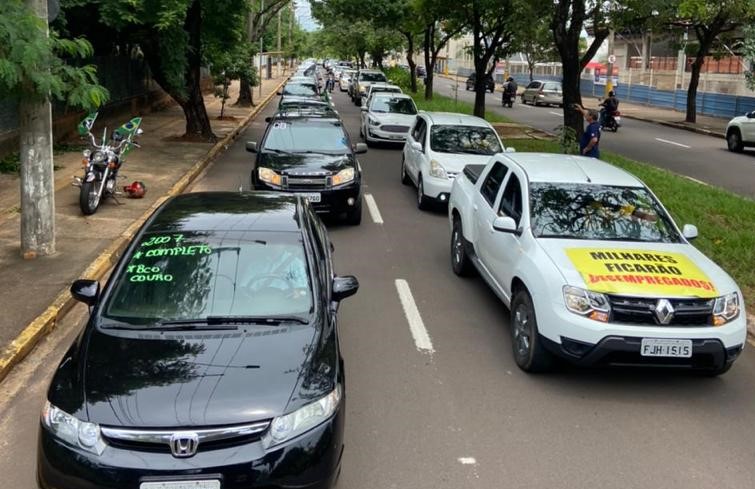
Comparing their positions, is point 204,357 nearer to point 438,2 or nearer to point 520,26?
point 520,26

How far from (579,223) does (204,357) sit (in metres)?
3.94

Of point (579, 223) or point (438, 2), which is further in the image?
point (438, 2)

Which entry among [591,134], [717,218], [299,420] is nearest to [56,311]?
[299,420]

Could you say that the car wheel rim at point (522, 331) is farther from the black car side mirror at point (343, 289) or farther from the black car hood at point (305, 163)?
the black car hood at point (305, 163)

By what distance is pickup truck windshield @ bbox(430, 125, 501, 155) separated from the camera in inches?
526

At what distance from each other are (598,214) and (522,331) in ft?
4.77

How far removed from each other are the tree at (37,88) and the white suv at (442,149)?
19.4 feet

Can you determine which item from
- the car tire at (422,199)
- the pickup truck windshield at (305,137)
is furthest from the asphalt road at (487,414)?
the car tire at (422,199)

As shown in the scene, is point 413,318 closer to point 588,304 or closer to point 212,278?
point 588,304

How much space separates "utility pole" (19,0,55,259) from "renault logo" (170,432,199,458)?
614 centimetres

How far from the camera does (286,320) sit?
4.73 meters

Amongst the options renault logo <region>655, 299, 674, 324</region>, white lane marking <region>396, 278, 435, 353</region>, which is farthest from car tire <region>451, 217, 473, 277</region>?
renault logo <region>655, 299, 674, 324</region>

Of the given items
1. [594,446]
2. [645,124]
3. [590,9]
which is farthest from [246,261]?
[645,124]

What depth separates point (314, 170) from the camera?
11.2 metres
